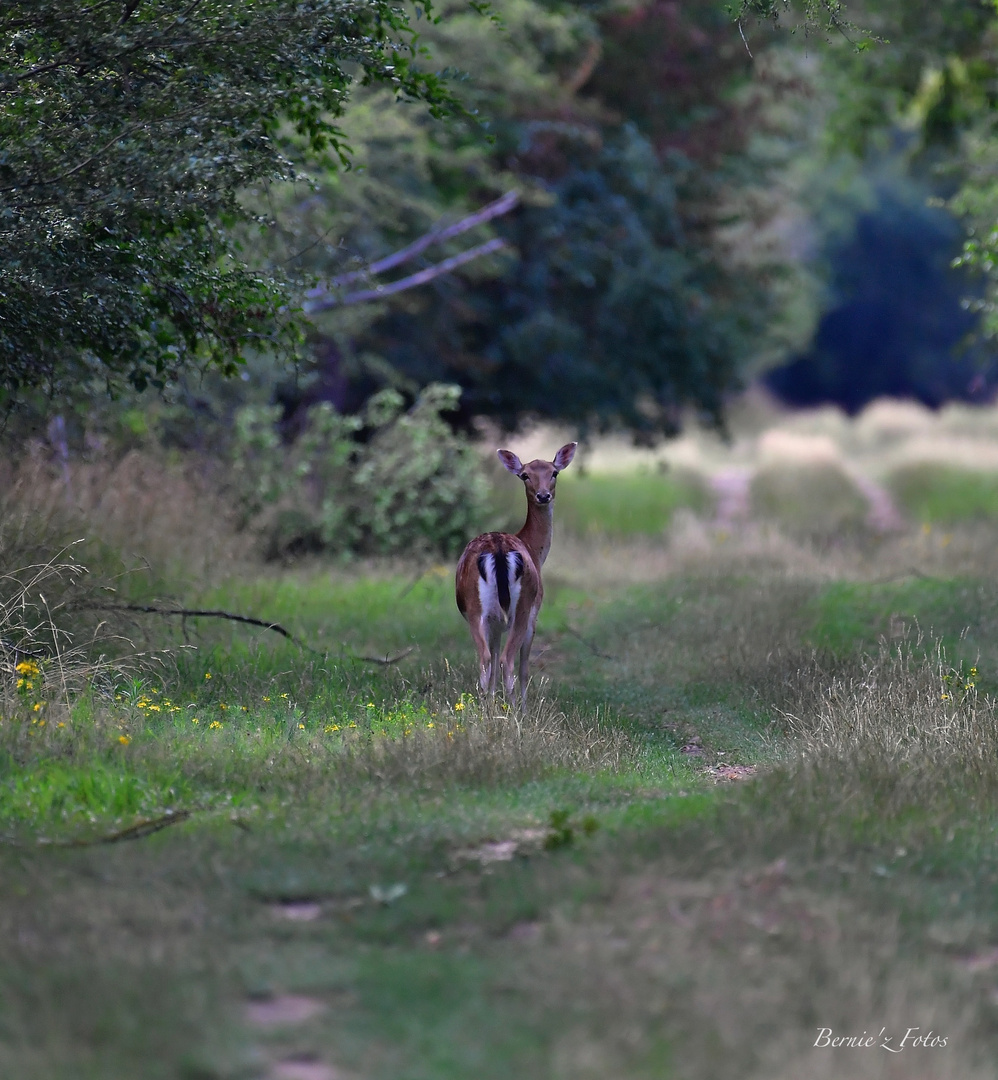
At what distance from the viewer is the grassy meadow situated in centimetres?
520

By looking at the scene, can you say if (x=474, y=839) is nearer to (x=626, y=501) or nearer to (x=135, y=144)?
(x=135, y=144)

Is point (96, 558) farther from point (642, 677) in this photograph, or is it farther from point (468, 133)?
point (468, 133)

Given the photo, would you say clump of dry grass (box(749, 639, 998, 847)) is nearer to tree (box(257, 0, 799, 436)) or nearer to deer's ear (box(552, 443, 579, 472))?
deer's ear (box(552, 443, 579, 472))

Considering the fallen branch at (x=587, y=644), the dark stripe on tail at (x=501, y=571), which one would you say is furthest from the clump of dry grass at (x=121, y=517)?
the fallen branch at (x=587, y=644)

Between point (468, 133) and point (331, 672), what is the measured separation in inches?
499

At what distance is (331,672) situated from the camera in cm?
1134

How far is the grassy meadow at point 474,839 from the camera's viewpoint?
520cm

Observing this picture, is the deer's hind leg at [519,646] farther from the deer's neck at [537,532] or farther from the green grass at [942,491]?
the green grass at [942,491]

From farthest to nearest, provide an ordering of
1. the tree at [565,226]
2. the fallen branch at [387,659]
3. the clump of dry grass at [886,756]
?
the tree at [565,226], the fallen branch at [387,659], the clump of dry grass at [886,756]

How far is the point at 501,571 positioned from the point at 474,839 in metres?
3.63
